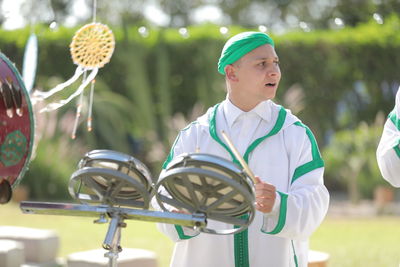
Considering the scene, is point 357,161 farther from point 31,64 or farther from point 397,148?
point 397,148

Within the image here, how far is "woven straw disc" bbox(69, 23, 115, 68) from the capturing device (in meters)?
4.25

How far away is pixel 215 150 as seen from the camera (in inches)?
119

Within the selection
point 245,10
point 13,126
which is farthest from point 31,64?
point 245,10

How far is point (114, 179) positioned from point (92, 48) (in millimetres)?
1981

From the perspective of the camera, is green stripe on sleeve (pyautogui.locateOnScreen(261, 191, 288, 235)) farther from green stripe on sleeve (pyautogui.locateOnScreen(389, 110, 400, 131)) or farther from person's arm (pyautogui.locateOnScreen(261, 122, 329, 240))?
green stripe on sleeve (pyautogui.locateOnScreen(389, 110, 400, 131))

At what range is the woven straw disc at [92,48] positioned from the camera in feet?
13.9

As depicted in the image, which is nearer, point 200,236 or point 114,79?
point 200,236

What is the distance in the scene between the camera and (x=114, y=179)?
2.40 metres

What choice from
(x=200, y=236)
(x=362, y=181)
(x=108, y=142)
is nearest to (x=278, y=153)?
(x=200, y=236)

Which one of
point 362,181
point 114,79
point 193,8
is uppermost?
point 193,8

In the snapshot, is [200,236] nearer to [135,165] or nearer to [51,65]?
[135,165]

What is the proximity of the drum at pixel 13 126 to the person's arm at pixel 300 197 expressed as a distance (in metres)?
1.10

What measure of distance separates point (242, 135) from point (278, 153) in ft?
0.62

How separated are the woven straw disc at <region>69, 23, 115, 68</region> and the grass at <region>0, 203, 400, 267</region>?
3.27 meters
